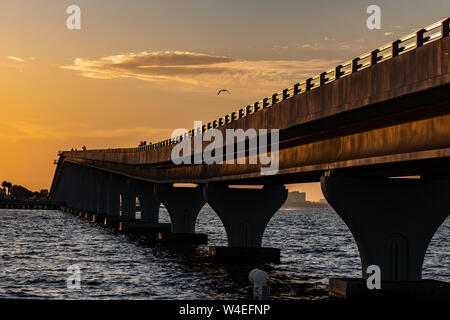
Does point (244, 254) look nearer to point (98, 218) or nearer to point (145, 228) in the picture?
point (145, 228)

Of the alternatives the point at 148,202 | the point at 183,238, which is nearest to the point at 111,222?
the point at 148,202

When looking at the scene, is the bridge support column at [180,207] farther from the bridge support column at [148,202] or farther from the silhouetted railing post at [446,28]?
the silhouetted railing post at [446,28]

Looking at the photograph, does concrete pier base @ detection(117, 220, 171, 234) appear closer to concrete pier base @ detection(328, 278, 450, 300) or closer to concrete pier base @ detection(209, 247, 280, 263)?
concrete pier base @ detection(209, 247, 280, 263)

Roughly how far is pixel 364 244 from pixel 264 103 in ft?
37.3

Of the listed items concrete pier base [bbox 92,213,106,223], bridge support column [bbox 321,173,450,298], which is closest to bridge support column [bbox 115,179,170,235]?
concrete pier base [bbox 92,213,106,223]

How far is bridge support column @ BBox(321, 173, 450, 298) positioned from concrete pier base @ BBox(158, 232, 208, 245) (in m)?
56.0

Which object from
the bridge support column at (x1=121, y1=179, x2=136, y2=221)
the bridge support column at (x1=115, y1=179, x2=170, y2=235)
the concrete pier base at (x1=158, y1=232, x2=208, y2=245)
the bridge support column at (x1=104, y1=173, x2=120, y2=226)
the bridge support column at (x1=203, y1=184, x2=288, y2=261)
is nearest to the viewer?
the bridge support column at (x1=203, y1=184, x2=288, y2=261)

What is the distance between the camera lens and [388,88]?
89.6 ft

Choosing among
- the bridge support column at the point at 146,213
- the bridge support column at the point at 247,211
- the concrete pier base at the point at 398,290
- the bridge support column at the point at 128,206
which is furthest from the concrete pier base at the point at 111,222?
the concrete pier base at the point at 398,290

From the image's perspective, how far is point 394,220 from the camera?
37.1m

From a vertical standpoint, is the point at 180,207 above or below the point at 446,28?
below

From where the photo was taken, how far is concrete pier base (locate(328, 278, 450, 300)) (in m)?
36.2

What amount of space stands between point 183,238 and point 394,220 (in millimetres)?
58986
